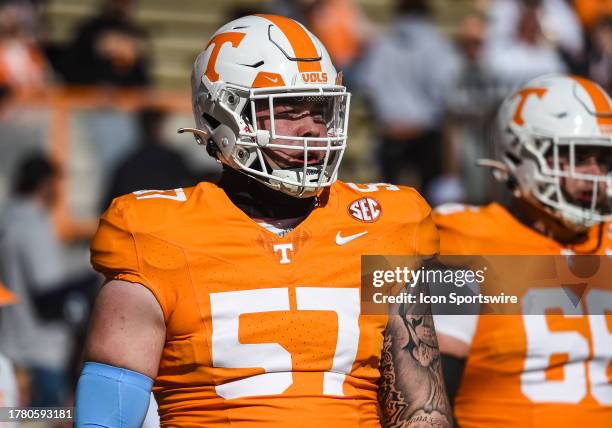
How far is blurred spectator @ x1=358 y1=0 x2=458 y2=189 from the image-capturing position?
9180 mm

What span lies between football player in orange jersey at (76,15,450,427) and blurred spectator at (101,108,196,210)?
4.46 m

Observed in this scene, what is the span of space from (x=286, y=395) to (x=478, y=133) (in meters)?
6.61

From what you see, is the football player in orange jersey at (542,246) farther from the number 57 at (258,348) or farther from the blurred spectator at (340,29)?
the blurred spectator at (340,29)

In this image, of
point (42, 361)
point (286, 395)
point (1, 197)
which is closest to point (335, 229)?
point (286, 395)

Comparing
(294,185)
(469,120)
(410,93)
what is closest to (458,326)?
(294,185)

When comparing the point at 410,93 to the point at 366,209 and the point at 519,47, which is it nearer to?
the point at 519,47

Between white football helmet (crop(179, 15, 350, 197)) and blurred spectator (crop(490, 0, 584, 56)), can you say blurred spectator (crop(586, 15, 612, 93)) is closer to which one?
blurred spectator (crop(490, 0, 584, 56))

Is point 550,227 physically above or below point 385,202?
below

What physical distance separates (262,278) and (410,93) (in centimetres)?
637

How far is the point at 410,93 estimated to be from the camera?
364 inches

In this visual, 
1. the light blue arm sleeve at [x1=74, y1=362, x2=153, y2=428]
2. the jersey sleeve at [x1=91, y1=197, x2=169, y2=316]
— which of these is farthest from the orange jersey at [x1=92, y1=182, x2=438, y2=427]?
the light blue arm sleeve at [x1=74, y1=362, x2=153, y2=428]

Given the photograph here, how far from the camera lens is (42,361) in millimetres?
7242

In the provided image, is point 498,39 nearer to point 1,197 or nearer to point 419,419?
point 1,197

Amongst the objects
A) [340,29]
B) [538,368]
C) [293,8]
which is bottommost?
[340,29]
